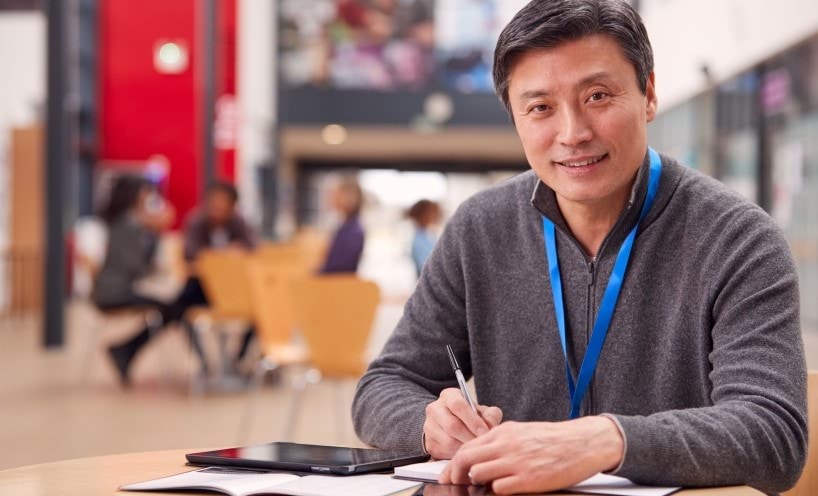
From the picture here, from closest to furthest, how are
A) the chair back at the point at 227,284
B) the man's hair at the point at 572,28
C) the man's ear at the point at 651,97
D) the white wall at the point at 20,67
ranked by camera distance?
the man's hair at the point at 572,28
the man's ear at the point at 651,97
the chair back at the point at 227,284
the white wall at the point at 20,67

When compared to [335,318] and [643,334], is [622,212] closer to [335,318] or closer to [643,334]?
[643,334]

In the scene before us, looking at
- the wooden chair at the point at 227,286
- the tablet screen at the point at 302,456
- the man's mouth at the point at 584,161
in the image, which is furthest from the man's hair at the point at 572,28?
the wooden chair at the point at 227,286

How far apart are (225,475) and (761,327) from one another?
78 cm

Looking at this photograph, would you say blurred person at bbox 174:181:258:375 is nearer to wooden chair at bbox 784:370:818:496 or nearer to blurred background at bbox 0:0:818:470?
blurred background at bbox 0:0:818:470

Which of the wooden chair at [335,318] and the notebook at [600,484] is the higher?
the wooden chair at [335,318]

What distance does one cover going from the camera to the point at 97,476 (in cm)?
153

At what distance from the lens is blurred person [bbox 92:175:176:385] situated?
7910mm

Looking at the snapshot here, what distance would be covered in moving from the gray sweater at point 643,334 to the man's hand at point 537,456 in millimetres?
40

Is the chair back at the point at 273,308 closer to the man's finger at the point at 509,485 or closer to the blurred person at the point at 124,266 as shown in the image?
the blurred person at the point at 124,266

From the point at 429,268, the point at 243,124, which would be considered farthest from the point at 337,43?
the point at 429,268

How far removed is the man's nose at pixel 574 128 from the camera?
1754 millimetres

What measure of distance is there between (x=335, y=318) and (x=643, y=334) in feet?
10.3

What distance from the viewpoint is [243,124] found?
70.9 ft

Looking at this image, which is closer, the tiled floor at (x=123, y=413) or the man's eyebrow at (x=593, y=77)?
the man's eyebrow at (x=593, y=77)
